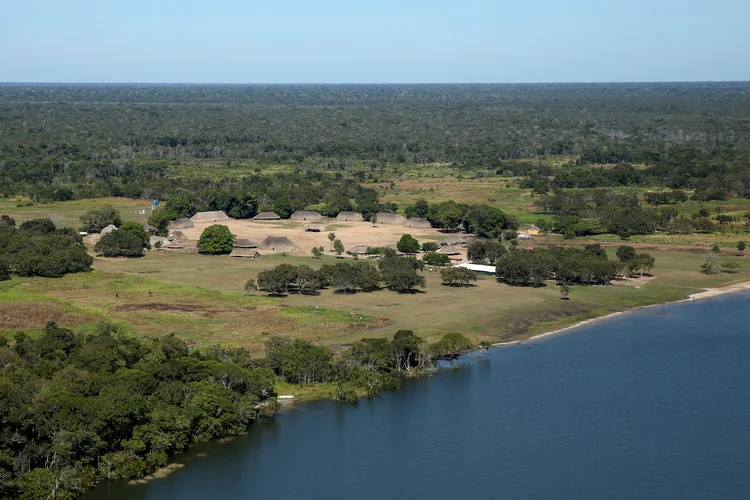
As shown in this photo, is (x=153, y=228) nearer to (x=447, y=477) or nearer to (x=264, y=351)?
(x=264, y=351)

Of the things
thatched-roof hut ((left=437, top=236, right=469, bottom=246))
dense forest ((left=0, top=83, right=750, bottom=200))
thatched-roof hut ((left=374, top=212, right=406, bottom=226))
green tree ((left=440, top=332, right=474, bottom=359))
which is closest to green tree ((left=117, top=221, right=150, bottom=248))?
thatched-roof hut ((left=374, top=212, right=406, bottom=226))

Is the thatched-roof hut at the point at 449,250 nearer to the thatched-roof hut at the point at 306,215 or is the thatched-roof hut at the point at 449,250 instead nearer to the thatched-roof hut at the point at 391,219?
the thatched-roof hut at the point at 391,219

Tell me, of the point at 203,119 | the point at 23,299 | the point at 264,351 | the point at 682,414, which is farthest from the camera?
the point at 203,119

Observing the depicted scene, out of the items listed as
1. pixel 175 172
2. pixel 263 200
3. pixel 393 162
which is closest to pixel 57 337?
pixel 263 200

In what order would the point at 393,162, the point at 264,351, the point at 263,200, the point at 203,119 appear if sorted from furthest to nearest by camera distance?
1. the point at 203,119
2. the point at 393,162
3. the point at 263,200
4. the point at 264,351

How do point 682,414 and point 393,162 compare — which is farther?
point 393,162

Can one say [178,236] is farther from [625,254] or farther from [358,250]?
[625,254]

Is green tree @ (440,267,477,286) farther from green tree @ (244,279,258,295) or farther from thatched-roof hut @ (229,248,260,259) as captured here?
thatched-roof hut @ (229,248,260,259)
